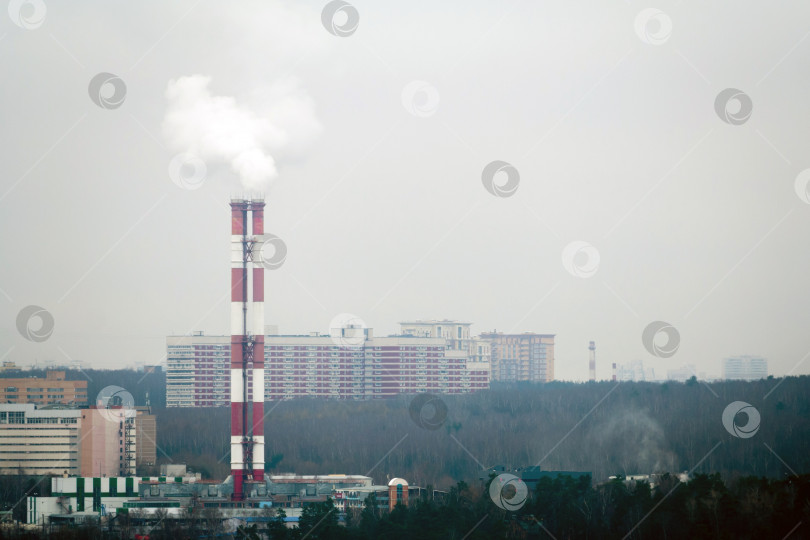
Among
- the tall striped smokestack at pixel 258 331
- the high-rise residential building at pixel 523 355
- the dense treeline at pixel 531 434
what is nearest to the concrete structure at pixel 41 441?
the dense treeline at pixel 531 434

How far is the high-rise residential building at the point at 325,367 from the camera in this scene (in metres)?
99.8

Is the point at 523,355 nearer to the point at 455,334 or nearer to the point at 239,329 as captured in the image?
the point at 455,334

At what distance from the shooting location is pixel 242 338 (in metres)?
54.0

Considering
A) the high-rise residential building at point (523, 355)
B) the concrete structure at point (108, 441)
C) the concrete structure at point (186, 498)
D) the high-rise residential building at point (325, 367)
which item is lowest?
the concrete structure at point (186, 498)

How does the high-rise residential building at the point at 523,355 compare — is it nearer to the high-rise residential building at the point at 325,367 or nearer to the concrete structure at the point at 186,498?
the high-rise residential building at the point at 325,367

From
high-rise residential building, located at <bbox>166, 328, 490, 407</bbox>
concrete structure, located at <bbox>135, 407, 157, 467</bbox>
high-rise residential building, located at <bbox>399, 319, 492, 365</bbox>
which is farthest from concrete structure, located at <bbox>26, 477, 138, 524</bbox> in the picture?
high-rise residential building, located at <bbox>399, 319, 492, 365</bbox>

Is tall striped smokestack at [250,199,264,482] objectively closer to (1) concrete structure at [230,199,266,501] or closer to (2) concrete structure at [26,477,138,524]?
(1) concrete structure at [230,199,266,501]

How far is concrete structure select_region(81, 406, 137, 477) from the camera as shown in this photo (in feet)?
234

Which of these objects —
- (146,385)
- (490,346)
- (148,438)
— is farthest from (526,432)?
(490,346)

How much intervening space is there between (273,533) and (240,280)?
1510 centimetres

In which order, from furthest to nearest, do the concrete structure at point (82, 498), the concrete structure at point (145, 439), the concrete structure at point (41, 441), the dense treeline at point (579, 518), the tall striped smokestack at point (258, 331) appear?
the concrete structure at point (145, 439) < the concrete structure at point (41, 441) < the concrete structure at point (82, 498) < the tall striped smokestack at point (258, 331) < the dense treeline at point (579, 518)

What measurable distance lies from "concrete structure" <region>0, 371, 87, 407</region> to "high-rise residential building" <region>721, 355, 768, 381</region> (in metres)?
95.0

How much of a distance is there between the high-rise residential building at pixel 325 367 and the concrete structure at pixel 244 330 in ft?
147

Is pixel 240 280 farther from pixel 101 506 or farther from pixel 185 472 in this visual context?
pixel 185 472
